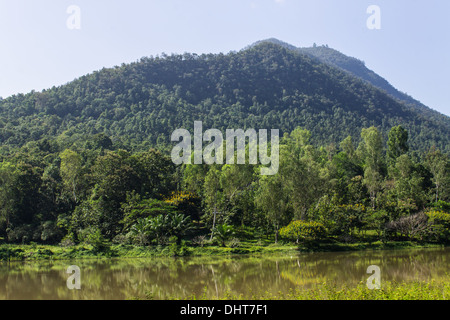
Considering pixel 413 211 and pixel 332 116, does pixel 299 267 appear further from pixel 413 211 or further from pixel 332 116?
pixel 332 116

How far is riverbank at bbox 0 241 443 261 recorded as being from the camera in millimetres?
27281

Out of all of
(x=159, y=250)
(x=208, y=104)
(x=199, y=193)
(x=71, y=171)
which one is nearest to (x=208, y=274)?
(x=159, y=250)

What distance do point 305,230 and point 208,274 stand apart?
1101cm

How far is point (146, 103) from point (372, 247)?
68.8 meters

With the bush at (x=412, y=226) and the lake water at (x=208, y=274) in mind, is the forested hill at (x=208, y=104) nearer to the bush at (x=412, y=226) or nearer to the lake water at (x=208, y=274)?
the lake water at (x=208, y=274)

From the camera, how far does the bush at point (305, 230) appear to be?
28406 millimetres

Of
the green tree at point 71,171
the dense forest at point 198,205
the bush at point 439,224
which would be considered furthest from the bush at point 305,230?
the green tree at point 71,171

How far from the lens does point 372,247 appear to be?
29.7 m

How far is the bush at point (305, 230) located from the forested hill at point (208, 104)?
34.3 meters

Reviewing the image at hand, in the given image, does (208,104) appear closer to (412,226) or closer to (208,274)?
(412,226)

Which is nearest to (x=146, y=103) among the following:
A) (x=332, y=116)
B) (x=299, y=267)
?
(x=332, y=116)

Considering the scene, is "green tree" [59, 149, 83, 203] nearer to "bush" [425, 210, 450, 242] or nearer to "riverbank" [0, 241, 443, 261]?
"riverbank" [0, 241, 443, 261]

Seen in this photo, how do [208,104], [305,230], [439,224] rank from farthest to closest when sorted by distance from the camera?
[208,104] → [439,224] → [305,230]

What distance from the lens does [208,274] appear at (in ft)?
65.8
